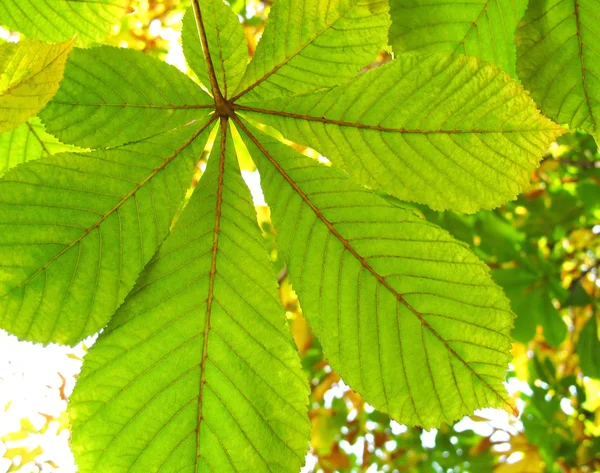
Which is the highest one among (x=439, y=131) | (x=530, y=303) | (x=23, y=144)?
(x=530, y=303)

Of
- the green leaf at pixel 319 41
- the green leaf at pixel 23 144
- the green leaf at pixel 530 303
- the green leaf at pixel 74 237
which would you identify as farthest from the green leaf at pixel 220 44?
the green leaf at pixel 530 303

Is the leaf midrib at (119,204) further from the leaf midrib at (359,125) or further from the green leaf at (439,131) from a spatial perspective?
the green leaf at (439,131)

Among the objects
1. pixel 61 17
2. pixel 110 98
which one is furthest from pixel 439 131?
pixel 61 17

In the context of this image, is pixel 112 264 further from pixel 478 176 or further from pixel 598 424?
pixel 598 424

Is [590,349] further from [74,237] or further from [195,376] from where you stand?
[74,237]

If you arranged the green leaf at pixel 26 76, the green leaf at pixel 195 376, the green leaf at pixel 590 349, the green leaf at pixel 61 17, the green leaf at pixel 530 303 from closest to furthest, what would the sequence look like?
the green leaf at pixel 26 76 → the green leaf at pixel 195 376 → the green leaf at pixel 61 17 → the green leaf at pixel 530 303 → the green leaf at pixel 590 349

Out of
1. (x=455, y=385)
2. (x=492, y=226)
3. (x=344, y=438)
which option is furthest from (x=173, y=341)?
(x=344, y=438)
